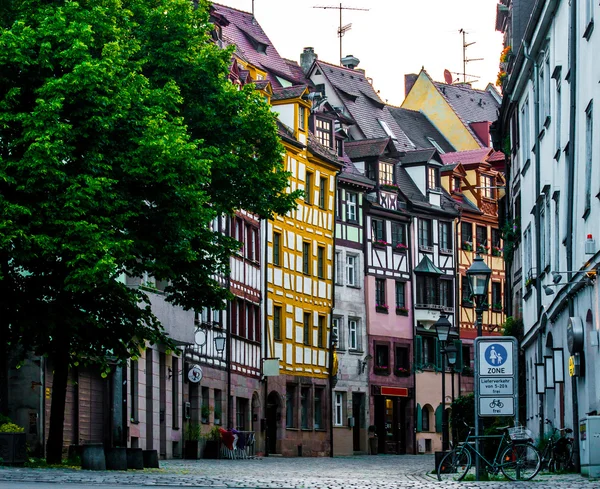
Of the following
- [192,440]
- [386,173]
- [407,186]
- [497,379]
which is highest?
[386,173]

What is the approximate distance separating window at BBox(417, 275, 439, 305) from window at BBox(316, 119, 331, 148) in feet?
27.8

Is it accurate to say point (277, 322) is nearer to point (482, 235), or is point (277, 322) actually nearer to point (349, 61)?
point (482, 235)

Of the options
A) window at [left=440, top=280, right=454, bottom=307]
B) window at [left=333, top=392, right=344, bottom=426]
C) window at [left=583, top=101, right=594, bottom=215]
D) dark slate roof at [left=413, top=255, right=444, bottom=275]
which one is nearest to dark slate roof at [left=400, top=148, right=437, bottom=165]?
dark slate roof at [left=413, top=255, right=444, bottom=275]

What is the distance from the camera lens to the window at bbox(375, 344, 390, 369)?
6475cm

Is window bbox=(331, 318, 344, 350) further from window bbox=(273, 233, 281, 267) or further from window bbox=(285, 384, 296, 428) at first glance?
window bbox=(273, 233, 281, 267)

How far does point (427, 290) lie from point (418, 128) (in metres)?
11.6

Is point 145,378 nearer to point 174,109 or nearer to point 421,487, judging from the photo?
point 174,109

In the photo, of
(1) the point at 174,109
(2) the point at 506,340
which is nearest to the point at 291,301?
(1) the point at 174,109

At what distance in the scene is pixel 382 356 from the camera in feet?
Result: 215

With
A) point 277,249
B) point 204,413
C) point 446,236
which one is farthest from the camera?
point 446,236

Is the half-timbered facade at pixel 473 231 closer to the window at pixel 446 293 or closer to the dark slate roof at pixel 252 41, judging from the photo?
the window at pixel 446 293

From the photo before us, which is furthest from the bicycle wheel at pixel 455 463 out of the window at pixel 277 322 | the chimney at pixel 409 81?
the chimney at pixel 409 81

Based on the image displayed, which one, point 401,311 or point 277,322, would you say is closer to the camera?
point 277,322

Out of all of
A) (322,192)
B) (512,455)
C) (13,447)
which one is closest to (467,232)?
(322,192)
